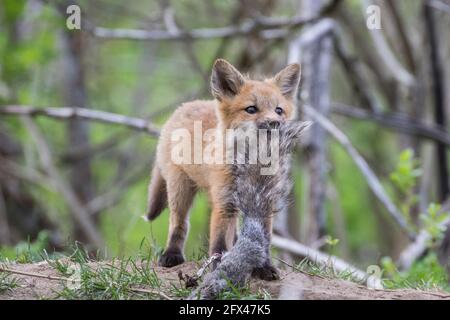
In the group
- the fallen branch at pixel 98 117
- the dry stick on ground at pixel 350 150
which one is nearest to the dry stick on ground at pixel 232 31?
the fallen branch at pixel 98 117

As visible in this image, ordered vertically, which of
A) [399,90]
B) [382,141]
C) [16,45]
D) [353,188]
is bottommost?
[353,188]

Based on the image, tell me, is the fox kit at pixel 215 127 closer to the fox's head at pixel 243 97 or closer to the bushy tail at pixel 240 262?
the fox's head at pixel 243 97

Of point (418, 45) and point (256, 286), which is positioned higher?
point (418, 45)

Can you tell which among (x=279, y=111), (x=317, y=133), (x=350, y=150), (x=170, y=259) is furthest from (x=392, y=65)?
(x=170, y=259)

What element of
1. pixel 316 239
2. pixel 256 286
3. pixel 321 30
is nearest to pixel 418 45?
pixel 321 30

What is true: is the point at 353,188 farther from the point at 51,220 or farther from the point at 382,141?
the point at 51,220

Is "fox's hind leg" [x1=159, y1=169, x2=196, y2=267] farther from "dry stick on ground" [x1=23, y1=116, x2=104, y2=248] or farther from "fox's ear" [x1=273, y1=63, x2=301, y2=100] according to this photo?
"dry stick on ground" [x1=23, y1=116, x2=104, y2=248]

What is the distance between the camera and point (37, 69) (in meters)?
14.4

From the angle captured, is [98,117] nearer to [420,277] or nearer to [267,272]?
[420,277]

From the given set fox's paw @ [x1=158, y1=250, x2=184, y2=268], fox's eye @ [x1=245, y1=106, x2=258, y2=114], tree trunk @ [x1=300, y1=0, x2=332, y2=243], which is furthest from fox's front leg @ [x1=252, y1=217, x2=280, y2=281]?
tree trunk @ [x1=300, y1=0, x2=332, y2=243]

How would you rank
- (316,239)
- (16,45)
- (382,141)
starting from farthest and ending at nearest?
(382,141) < (16,45) < (316,239)

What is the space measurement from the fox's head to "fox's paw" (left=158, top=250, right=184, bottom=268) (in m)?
1.26

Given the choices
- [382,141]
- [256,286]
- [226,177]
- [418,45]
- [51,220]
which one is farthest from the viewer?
[382,141]

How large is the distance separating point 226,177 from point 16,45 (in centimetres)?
972
